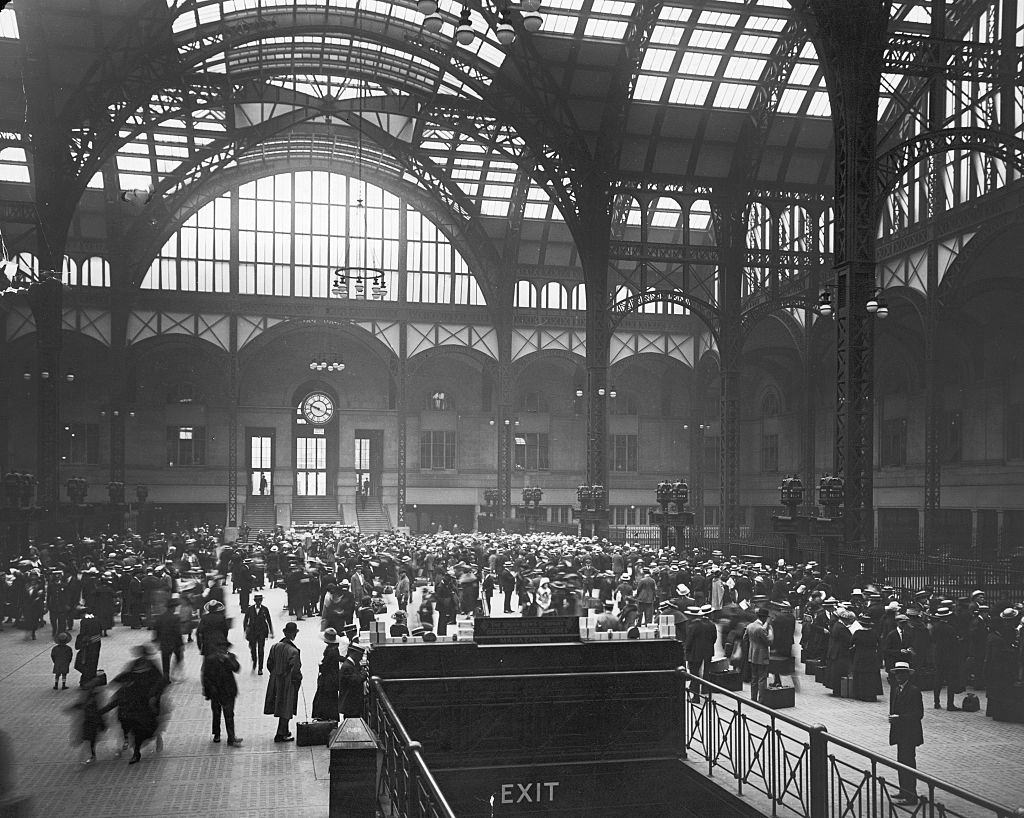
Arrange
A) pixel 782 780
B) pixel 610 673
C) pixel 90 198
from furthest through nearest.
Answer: pixel 90 198, pixel 610 673, pixel 782 780

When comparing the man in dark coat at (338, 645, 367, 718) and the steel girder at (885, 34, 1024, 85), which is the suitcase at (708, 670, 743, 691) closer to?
the man in dark coat at (338, 645, 367, 718)

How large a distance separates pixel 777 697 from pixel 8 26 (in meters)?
33.6

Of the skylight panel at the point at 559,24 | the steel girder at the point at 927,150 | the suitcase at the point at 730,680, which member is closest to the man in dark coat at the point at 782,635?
the suitcase at the point at 730,680

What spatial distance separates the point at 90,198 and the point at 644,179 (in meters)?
28.0

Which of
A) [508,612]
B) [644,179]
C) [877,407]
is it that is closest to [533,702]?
[508,612]

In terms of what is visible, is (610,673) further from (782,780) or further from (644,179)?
(644,179)

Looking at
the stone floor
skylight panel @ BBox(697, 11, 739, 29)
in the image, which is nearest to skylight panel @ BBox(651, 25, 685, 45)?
skylight panel @ BBox(697, 11, 739, 29)

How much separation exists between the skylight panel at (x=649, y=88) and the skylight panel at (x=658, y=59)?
42 centimetres

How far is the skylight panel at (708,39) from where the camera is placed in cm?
3462

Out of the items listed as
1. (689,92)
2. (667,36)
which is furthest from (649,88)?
(667,36)

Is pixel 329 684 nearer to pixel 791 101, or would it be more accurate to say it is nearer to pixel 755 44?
pixel 755 44

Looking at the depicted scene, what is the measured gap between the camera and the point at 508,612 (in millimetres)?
24156

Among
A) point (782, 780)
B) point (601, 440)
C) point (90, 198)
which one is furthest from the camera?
point (90, 198)

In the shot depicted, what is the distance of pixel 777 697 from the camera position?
584 inches
